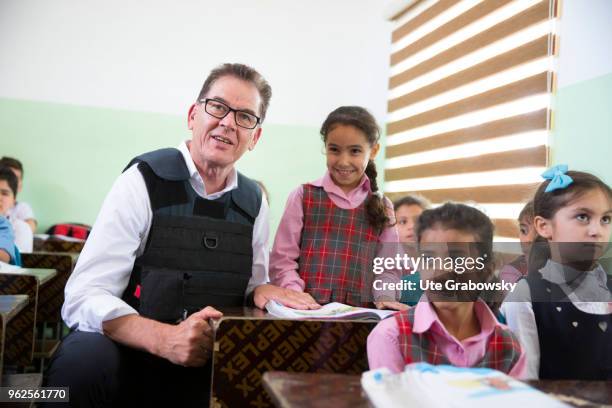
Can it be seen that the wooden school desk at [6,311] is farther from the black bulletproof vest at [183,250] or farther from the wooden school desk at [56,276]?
the wooden school desk at [56,276]

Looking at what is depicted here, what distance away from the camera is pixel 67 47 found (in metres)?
3.78

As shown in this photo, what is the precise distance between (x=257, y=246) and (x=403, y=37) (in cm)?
188

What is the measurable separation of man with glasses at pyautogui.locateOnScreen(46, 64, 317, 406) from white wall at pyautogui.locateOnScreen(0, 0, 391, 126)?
4.06 feet

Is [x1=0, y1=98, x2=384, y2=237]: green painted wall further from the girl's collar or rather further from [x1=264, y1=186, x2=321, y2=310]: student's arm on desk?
the girl's collar

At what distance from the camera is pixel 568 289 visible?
1281 mm

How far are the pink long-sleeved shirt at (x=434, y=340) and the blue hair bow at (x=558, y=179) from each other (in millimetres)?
533

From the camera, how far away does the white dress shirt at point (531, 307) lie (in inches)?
45.9

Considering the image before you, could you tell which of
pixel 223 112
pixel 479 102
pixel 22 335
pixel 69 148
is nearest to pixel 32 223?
pixel 69 148

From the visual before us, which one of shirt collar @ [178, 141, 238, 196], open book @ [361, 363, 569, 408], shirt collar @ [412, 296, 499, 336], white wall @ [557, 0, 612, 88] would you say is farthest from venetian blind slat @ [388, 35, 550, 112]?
open book @ [361, 363, 569, 408]

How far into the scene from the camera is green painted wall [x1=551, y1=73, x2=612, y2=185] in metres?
1.96

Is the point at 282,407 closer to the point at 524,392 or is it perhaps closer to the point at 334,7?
the point at 524,392

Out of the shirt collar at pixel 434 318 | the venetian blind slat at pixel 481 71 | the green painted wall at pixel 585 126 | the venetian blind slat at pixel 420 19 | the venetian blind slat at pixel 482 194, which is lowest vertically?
the shirt collar at pixel 434 318

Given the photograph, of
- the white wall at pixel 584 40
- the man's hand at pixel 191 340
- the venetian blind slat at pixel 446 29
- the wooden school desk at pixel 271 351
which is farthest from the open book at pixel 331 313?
the venetian blind slat at pixel 446 29

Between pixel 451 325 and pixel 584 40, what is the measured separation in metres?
1.60
